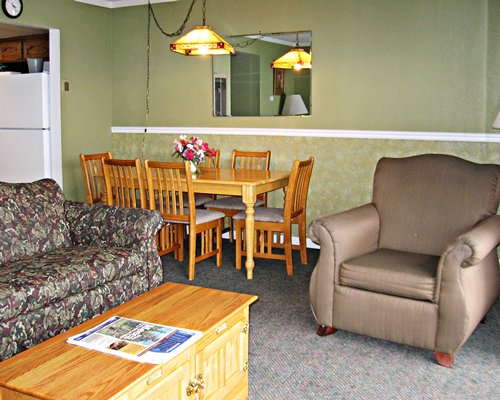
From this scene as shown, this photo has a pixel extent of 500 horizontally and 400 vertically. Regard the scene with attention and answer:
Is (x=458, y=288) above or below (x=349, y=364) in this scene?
above

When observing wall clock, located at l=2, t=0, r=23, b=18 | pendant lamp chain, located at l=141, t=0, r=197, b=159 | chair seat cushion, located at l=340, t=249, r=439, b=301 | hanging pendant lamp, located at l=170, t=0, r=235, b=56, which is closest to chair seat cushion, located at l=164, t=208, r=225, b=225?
hanging pendant lamp, located at l=170, t=0, r=235, b=56

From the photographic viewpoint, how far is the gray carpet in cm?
271

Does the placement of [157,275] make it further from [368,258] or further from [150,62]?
[150,62]

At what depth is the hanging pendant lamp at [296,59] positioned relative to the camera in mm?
5484

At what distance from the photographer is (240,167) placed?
5.82 metres

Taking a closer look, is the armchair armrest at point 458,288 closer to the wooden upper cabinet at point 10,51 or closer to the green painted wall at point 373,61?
the green painted wall at point 373,61

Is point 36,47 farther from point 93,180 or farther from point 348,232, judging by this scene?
point 348,232

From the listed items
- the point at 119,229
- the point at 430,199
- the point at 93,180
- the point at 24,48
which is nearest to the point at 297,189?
the point at 430,199

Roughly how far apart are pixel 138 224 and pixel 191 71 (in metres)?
3.06

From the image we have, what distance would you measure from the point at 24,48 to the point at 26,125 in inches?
61.3

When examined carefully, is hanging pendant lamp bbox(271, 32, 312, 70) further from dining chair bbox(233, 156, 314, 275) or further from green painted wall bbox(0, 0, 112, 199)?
green painted wall bbox(0, 0, 112, 199)

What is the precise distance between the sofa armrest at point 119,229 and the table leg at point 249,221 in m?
1.03

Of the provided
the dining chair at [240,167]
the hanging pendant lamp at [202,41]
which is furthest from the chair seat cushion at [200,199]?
the hanging pendant lamp at [202,41]

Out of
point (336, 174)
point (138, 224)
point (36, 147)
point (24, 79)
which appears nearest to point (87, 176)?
point (36, 147)
